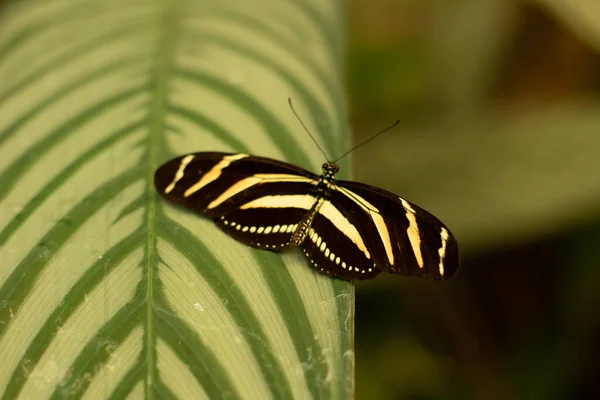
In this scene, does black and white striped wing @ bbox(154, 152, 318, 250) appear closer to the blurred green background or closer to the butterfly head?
the butterfly head

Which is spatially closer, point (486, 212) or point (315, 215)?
point (315, 215)

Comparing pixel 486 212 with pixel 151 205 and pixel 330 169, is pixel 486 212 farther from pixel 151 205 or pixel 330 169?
pixel 151 205

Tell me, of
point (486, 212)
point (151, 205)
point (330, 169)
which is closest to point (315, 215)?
point (330, 169)

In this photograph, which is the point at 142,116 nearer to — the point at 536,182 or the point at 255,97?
the point at 255,97

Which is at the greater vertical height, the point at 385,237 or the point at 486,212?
the point at 486,212

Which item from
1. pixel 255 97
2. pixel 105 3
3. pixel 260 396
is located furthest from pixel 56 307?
pixel 105 3
